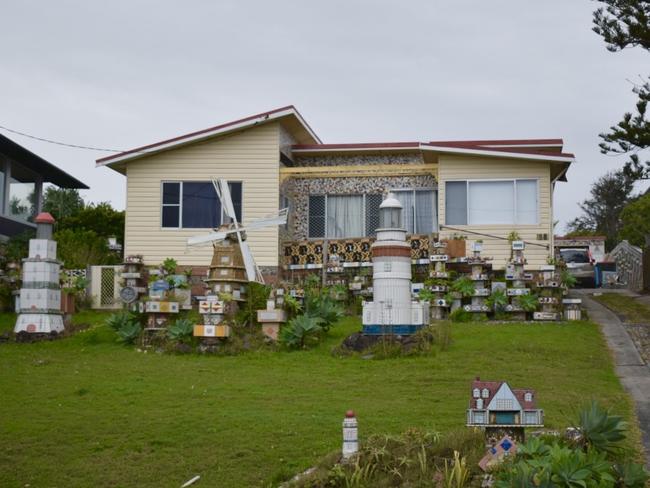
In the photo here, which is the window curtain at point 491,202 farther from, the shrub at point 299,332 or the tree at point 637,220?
the tree at point 637,220

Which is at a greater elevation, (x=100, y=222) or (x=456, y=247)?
(x=100, y=222)

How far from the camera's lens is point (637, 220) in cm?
4988

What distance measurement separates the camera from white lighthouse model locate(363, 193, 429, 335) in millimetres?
20609

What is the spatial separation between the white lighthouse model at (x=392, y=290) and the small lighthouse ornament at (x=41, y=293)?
8000 mm

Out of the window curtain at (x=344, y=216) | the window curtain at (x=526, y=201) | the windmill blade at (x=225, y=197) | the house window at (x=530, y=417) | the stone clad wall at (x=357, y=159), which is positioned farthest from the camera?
the stone clad wall at (x=357, y=159)

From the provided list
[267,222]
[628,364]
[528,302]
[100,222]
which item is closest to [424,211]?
[267,222]

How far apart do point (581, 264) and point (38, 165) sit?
21.4 m

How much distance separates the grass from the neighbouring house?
19.9m

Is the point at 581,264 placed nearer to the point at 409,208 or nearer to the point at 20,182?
the point at 409,208

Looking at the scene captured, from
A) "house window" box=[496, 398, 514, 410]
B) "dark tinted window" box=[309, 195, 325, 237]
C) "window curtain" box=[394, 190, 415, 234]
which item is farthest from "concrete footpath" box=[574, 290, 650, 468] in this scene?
"dark tinted window" box=[309, 195, 325, 237]

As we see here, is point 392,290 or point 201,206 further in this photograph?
point 201,206

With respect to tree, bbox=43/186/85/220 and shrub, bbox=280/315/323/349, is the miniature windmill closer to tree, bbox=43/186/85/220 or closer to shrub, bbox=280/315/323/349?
shrub, bbox=280/315/323/349

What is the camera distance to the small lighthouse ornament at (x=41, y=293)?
2358 cm

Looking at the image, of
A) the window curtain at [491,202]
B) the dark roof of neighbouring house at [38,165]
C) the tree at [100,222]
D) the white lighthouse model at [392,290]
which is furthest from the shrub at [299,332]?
the tree at [100,222]
